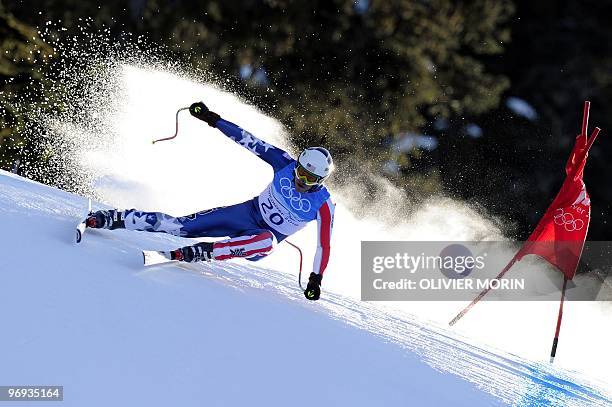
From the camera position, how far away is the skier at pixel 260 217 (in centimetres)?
421

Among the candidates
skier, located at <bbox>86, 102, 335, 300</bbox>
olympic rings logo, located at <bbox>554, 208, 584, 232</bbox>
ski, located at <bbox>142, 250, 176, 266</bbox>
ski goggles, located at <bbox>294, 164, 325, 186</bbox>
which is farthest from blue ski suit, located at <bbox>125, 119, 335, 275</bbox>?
olympic rings logo, located at <bbox>554, 208, 584, 232</bbox>

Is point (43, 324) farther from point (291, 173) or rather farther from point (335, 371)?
point (291, 173)

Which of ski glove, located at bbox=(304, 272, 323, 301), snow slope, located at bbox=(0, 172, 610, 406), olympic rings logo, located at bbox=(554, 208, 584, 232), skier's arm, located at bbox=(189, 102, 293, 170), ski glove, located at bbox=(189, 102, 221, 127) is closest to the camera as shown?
snow slope, located at bbox=(0, 172, 610, 406)

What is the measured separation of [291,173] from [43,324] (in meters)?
2.23

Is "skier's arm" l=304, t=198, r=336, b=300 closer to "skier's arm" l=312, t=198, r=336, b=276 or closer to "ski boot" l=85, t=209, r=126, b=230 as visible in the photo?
"skier's arm" l=312, t=198, r=336, b=276

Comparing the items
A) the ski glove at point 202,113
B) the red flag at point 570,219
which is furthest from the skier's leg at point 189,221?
the red flag at point 570,219

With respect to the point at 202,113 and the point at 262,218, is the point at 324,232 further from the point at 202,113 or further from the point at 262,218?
the point at 202,113

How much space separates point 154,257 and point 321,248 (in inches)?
38.5

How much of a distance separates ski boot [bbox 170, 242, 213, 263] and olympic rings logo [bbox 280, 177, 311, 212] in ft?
1.89

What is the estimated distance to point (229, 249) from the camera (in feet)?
13.8

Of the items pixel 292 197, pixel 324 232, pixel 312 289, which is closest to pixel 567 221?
pixel 324 232

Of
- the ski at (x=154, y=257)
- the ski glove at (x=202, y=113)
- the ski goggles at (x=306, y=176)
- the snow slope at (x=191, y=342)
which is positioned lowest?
the snow slope at (x=191, y=342)

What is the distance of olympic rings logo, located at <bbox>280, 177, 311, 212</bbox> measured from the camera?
14.7ft

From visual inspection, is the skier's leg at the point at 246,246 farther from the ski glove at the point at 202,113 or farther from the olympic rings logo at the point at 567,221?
the olympic rings logo at the point at 567,221
